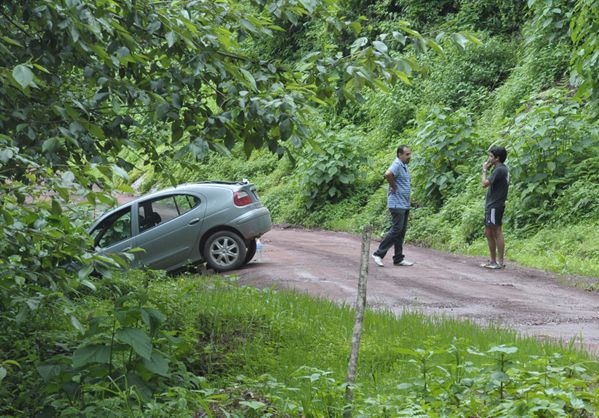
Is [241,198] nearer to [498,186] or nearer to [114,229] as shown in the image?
[114,229]

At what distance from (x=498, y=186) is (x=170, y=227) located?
597cm

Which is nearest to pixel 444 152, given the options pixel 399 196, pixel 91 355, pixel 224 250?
pixel 399 196

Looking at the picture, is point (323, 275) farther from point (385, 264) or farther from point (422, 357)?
point (422, 357)

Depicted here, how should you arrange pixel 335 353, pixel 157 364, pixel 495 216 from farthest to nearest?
1. pixel 495 216
2. pixel 335 353
3. pixel 157 364

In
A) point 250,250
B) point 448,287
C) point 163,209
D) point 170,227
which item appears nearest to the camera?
point 448,287

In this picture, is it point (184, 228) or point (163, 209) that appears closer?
point (184, 228)

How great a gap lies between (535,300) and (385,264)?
474cm

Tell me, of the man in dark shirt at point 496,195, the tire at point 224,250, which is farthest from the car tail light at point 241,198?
the man in dark shirt at point 496,195

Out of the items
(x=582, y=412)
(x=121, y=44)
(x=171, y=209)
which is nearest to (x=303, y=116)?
(x=121, y=44)

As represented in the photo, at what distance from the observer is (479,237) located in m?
19.6

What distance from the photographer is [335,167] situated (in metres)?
26.0

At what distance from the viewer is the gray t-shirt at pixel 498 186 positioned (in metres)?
16.0

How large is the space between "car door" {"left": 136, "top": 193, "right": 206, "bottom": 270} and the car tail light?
24.5 inches

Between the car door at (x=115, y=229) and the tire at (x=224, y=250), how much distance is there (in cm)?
141
